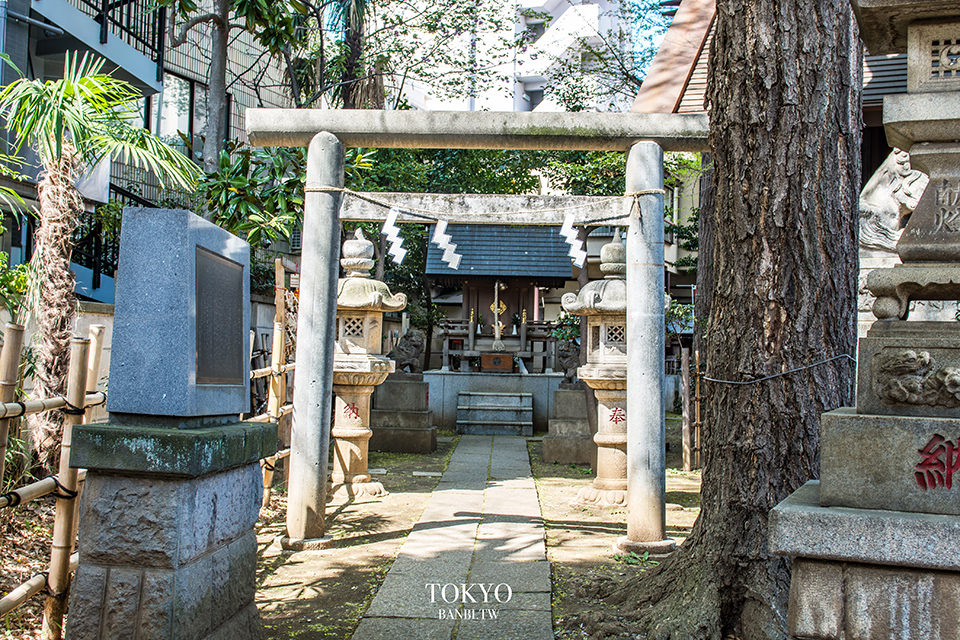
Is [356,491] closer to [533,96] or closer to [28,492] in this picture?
[28,492]

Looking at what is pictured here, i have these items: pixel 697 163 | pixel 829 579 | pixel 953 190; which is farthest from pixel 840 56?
pixel 697 163

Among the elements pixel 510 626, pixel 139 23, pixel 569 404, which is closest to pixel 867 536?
pixel 510 626

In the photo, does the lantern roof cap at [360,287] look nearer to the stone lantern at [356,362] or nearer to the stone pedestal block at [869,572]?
the stone lantern at [356,362]

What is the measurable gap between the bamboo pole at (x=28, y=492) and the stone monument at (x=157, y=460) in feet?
1.80

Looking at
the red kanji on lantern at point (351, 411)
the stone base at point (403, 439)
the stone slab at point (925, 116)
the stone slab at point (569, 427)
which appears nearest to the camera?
the stone slab at point (925, 116)

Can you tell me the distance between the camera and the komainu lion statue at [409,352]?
16.1m

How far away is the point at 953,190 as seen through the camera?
2.76 meters

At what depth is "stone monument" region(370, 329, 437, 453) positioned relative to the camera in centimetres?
1233

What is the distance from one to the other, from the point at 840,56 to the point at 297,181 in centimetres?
634

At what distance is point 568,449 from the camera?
11.5m

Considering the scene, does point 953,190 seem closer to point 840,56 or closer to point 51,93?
point 840,56

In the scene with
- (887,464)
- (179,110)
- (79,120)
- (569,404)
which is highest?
(179,110)

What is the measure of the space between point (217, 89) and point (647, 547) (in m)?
8.70

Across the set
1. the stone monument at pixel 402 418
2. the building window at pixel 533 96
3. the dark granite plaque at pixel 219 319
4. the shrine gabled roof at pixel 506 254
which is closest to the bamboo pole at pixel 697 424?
the stone monument at pixel 402 418
